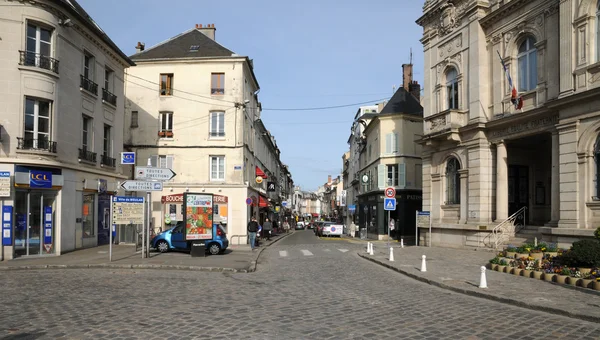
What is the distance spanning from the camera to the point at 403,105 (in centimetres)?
4238

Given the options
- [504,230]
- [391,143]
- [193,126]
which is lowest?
[504,230]

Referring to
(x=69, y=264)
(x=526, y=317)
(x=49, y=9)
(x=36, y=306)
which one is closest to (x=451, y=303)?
(x=526, y=317)

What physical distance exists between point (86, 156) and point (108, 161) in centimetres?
258

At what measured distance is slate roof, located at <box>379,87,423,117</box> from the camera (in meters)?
41.5

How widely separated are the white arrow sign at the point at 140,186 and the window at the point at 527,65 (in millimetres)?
16156

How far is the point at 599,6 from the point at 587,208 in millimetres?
7061

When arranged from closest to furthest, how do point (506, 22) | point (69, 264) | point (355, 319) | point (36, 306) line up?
point (355, 319) → point (36, 306) → point (69, 264) → point (506, 22)

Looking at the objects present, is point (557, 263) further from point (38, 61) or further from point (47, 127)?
point (38, 61)

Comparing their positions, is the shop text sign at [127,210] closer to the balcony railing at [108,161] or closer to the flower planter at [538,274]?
the balcony railing at [108,161]

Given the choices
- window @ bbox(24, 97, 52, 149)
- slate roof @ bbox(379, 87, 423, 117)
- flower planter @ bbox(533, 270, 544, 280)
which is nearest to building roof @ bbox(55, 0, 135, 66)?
window @ bbox(24, 97, 52, 149)

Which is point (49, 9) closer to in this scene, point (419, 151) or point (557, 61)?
point (557, 61)

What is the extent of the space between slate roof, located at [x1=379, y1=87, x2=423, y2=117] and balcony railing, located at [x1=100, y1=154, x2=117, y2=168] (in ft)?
80.0

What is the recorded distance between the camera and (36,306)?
867 cm

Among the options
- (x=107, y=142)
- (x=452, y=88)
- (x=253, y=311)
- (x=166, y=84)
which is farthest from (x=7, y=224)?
(x=452, y=88)
